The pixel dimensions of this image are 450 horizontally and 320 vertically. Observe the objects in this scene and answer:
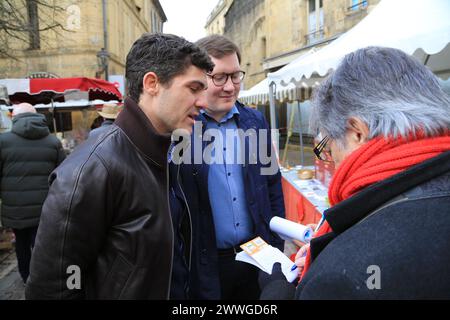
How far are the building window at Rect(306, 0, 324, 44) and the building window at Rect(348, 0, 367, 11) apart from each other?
207 centimetres

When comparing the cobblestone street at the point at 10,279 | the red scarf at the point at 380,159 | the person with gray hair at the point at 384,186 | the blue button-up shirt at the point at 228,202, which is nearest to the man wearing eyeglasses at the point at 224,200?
the blue button-up shirt at the point at 228,202

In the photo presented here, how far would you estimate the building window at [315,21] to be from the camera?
15992mm

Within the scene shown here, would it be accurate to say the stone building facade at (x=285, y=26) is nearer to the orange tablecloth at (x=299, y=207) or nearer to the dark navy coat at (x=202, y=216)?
the orange tablecloth at (x=299, y=207)

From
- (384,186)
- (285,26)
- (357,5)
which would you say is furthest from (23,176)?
(285,26)

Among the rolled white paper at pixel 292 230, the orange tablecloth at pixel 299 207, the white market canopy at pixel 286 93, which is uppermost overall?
the white market canopy at pixel 286 93

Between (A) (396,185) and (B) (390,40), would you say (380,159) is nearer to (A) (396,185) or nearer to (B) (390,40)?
(A) (396,185)

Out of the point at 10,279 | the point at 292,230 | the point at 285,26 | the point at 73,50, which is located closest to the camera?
the point at 292,230

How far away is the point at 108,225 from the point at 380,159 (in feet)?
3.00

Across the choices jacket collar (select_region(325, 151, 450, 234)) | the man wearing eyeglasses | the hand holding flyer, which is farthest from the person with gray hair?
the man wearing eyeglasses

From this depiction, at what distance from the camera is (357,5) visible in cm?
1348

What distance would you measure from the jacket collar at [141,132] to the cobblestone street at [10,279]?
2.95 meters

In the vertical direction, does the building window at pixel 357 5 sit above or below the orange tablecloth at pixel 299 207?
above

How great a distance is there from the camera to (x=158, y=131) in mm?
1366
